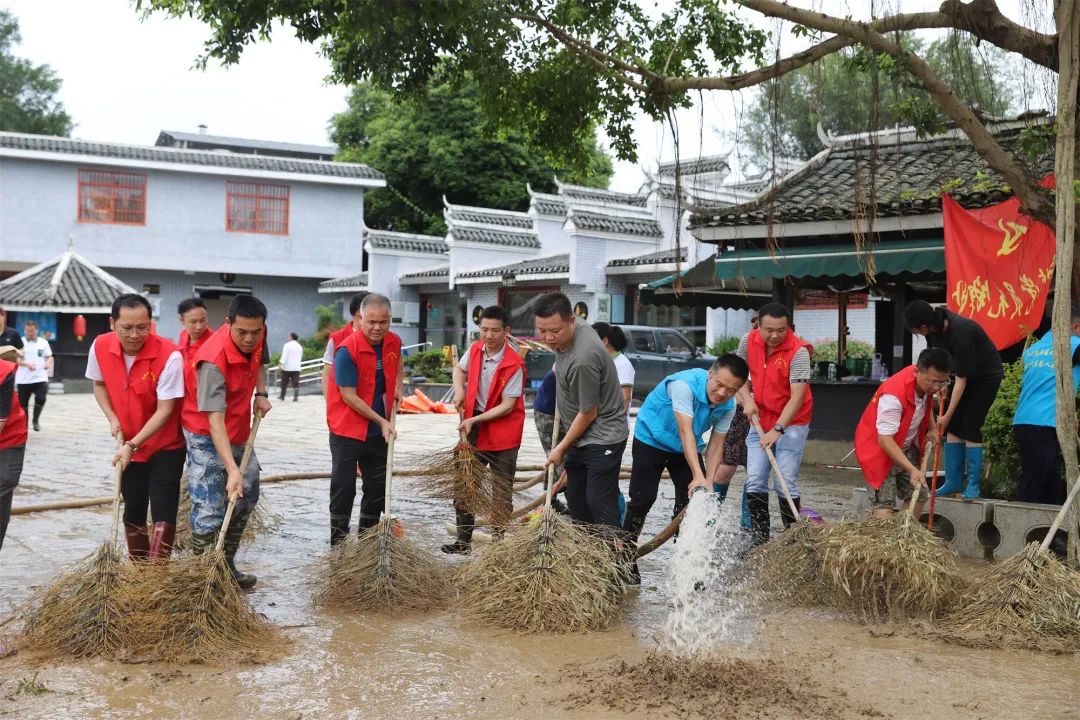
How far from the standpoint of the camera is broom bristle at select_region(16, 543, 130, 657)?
15.4 feet

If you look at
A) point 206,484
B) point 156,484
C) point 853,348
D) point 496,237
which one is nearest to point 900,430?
point 206,484

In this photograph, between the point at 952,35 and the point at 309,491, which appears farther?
the point at 309,491

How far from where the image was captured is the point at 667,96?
27.2ft

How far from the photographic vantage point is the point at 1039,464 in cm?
699

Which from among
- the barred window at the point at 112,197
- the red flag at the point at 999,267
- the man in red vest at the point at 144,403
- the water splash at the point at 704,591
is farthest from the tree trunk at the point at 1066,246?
the barred window at the point at 112,197

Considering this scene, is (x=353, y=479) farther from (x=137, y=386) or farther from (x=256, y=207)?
(x=256, y=207)

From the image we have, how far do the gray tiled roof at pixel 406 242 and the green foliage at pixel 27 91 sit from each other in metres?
16.6

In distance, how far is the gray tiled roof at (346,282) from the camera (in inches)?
1261

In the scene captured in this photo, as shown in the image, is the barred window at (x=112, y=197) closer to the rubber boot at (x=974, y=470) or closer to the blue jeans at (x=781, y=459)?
the blue jeans at (x=781, y=459)

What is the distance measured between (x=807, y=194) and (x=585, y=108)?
3.35m

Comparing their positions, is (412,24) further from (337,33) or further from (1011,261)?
(1011,261)

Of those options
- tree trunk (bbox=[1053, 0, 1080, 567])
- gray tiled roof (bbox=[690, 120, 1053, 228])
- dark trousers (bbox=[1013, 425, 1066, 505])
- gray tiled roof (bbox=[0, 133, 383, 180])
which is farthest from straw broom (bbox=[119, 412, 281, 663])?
gray tiled roof (bbox=[0, 133, 383, 180])

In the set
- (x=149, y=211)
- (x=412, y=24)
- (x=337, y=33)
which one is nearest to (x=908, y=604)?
(x=412, y=24)

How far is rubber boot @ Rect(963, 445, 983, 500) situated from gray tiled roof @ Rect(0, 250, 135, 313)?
20.4 metres
